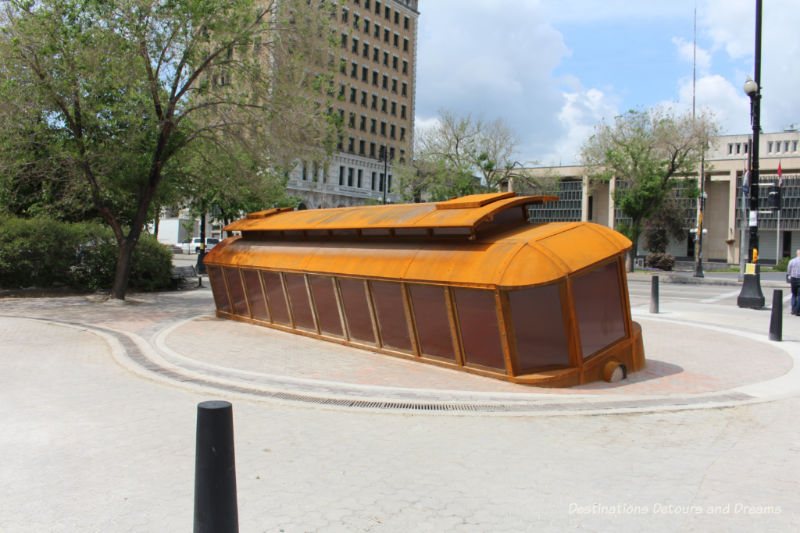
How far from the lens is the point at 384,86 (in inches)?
2908

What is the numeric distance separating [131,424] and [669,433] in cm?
547

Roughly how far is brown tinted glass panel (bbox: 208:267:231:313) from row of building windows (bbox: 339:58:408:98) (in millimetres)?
56329

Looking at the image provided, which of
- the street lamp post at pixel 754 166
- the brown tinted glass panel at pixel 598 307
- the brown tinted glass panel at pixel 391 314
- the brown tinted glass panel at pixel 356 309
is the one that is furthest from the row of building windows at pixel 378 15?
the brown tinted glass panel at pixel 598 307

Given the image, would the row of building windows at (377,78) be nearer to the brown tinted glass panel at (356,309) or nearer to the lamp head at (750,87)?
the lamp head at (750,87)

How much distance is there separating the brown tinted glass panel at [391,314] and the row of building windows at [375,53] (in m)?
61.0

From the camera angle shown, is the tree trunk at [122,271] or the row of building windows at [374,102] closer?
the tree trunk at [122,271]

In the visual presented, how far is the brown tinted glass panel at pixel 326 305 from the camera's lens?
35.4 feet

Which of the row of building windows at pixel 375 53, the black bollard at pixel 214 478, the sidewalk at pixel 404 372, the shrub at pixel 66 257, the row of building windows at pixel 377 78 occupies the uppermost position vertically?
the row of building windows at pixel 375 53

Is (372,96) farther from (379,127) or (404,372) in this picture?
(404,372)

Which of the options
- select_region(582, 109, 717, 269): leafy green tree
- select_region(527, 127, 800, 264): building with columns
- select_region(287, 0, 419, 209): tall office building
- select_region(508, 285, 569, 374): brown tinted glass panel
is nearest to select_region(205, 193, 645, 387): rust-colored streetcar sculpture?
select_region(508, 285, 569, 374): brown tinted glass panel

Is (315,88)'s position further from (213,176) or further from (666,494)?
(666,494)

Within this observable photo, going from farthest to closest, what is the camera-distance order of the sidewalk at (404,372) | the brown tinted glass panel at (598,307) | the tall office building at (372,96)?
the tall office building at (372,96), the brown tinted glass panel at (598,307), the sidewalk at (404,372)

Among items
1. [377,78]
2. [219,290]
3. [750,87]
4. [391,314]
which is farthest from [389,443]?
[377,78]

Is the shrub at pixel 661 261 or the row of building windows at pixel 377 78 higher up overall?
the row of building windows at pixel 377 78
